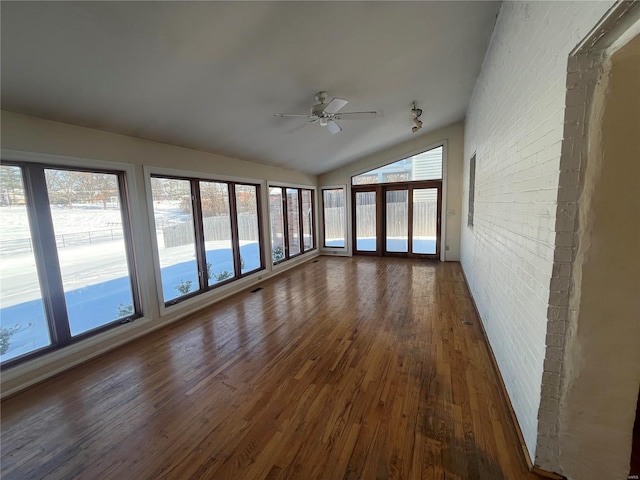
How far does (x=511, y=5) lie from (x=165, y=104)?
3.14m

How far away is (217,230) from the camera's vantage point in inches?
171

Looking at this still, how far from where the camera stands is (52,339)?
8.23 ft

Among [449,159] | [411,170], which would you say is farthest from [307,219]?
[449,159]

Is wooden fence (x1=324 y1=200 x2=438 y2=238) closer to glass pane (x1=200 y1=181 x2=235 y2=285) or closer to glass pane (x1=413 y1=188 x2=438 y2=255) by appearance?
glass pane (x1=413 y1=188 x2=438 y2=255)

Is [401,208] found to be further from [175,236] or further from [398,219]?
[175,236]

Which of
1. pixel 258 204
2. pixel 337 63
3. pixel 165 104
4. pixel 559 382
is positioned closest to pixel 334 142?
pixel 258 204

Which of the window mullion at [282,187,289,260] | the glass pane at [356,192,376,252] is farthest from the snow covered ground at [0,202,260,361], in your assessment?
the glass pane at [356,192,376,252]

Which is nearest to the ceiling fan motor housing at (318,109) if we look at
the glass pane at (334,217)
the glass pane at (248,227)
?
the glass pane at (248,227)

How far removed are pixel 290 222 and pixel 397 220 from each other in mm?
2795

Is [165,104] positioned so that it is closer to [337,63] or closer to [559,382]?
[337,63]

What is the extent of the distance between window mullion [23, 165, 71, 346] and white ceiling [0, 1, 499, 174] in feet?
2.08

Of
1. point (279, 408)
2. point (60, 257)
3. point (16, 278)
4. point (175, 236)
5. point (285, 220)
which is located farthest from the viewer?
point (285, 220)

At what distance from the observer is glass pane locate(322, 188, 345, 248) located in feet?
24.2

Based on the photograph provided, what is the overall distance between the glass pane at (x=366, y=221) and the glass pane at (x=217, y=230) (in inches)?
149
